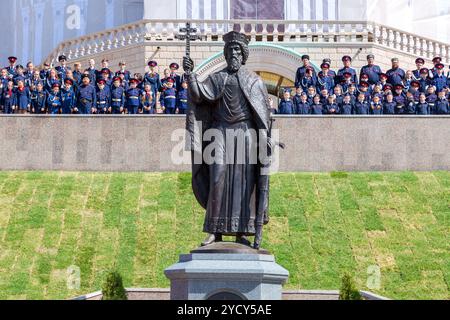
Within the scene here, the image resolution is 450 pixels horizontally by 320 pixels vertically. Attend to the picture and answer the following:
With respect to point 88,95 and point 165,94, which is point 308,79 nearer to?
point 165,94

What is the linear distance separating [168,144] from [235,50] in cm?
1391

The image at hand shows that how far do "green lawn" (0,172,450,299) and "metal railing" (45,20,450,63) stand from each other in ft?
44.4

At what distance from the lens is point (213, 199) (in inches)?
818

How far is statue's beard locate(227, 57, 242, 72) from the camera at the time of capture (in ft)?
69.7

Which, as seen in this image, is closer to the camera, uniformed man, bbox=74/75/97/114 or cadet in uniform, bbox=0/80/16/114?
uniformed man, bbox=74/75/97/114

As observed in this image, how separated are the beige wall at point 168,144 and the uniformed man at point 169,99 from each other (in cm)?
219

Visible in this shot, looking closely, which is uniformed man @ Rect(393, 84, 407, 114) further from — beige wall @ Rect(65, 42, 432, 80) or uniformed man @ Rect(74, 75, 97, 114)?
beige wall @ Rect(65, 42, 432, 80)

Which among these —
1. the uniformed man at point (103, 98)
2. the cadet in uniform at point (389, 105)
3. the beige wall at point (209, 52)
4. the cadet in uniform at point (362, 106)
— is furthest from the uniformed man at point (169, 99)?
the beige wall at point (209, 52)

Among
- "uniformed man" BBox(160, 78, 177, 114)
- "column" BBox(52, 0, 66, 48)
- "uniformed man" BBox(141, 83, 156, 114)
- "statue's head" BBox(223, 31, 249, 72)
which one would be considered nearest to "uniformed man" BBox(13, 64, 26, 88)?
"uniformed man" BBox(141, 83, 156, 114)

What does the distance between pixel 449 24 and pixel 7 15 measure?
1840 cm

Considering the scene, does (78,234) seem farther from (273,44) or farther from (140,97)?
(273,44)

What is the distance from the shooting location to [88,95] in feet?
122

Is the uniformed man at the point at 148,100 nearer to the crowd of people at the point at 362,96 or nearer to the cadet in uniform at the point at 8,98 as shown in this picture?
the crowd of people at the point at 362,96
